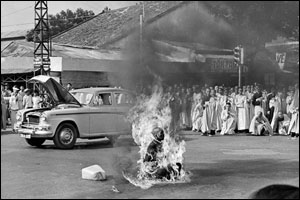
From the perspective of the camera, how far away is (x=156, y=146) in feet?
27.5

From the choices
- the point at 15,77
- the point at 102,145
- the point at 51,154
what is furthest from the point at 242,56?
the point at 15,77

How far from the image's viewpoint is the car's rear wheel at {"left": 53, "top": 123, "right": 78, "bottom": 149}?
521 inches

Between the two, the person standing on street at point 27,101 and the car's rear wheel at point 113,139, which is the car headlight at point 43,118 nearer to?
the car's rear wheel at point 113,139

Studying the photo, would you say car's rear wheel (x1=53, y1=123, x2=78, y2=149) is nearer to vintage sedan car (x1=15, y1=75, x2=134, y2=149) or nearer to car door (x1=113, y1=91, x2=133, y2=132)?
vintage sedan car (x1=15, y1=75, x2=134, y2=149)

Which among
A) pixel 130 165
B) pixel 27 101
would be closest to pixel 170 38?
pixel 130 165

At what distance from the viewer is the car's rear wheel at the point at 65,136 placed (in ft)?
43.4

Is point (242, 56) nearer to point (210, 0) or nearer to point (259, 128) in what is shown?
point (210, 0)

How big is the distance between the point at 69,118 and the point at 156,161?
5468mm

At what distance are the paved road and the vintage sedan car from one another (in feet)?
1.21

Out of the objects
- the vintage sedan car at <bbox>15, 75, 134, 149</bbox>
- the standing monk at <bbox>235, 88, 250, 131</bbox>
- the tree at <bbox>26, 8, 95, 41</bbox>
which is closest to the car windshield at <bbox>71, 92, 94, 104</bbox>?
the vintage sedan car at <bbox>15, 75, 134, 149</bbox>

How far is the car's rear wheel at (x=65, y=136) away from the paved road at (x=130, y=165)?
226 mm

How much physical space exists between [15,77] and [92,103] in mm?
12872

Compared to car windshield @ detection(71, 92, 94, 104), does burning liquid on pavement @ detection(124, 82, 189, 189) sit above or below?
below

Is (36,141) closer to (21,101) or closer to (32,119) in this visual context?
(32,119)
